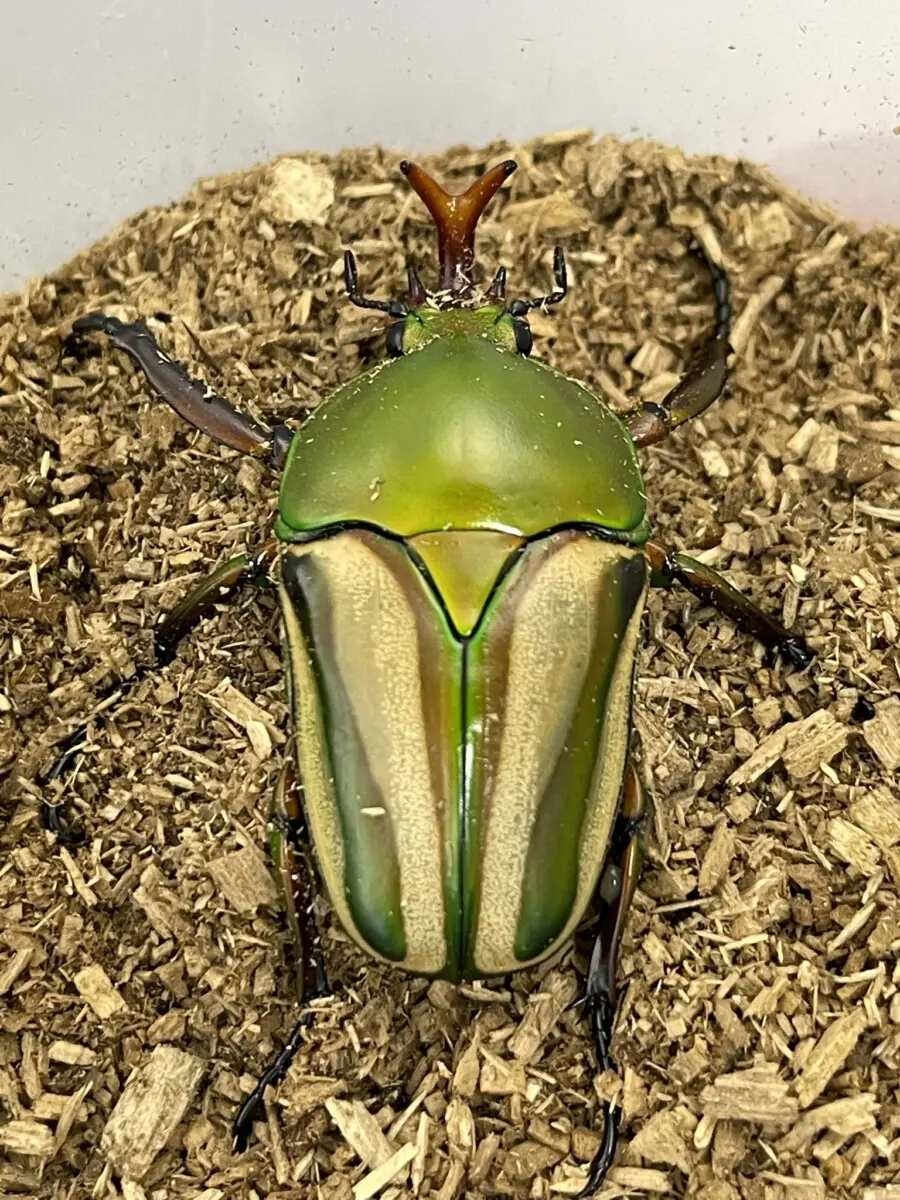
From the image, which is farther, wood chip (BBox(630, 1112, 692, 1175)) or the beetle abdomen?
wood chip (BBox(630, 1112, 692, 1175))

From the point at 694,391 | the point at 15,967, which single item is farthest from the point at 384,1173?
the point at 694,391

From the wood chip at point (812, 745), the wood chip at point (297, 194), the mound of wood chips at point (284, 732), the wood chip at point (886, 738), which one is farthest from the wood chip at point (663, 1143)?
the wood chip at point (297, 194)

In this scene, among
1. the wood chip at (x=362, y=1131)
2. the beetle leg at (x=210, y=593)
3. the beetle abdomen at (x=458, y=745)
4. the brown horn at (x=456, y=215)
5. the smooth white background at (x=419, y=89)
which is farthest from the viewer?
the smooth white background at (x=419, y=89)

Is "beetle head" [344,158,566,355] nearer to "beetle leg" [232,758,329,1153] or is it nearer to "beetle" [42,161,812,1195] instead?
"beetle" [42,161,812,1195]

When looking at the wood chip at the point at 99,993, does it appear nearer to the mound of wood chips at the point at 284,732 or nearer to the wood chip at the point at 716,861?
the mound of wood chips at the point at 284,732

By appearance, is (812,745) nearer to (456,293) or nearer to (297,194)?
(456,293)

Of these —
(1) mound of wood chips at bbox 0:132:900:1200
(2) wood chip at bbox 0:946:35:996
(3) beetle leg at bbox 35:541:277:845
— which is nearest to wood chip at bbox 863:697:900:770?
(1) mound of wood chips at bbox 0:132:900:1200
